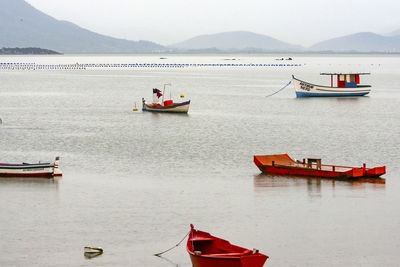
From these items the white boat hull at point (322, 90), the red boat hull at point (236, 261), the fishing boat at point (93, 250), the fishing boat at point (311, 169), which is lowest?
the fishing boat at point (93, 250)

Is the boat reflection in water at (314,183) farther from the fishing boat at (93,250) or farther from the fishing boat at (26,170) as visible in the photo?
the fishing boat at (93,250)

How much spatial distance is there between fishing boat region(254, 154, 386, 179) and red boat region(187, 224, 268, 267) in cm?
1562

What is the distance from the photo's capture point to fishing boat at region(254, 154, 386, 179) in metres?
35.5

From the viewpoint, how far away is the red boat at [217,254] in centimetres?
1911

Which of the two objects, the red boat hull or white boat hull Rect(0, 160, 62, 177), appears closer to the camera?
the red boat hull

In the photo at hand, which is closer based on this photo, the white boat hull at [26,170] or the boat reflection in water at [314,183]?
the boat reflection in water at [314,183]

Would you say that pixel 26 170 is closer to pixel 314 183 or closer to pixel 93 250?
pixel 93 250

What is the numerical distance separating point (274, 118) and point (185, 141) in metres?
20.4

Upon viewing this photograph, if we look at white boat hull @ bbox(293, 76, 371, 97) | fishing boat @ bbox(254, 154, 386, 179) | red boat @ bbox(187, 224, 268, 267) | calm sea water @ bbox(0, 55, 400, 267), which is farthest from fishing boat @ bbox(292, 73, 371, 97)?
red boat @ bbox(187, 224, 268, 267)

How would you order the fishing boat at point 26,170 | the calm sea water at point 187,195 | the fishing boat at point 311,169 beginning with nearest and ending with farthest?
the calm sea water at point 187,195
the fishing boat at point 311,169
the fishing boat at point 26,170

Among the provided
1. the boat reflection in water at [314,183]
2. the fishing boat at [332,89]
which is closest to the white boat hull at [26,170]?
the boat reflection in water at [314,183]

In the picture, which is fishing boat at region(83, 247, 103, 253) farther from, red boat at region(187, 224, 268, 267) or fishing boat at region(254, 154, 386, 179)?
fishing boat at region(254, 154, 386, 179)

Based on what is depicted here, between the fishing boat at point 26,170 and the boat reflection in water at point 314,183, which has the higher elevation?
the fishing boat at point 26,170

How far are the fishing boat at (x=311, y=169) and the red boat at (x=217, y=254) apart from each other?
615 inches
